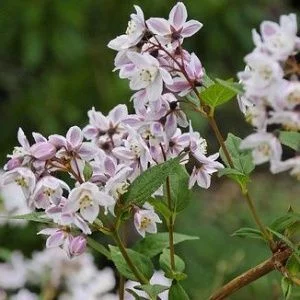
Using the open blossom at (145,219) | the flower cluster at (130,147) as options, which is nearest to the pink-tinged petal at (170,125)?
the flower cluster at (130,147)

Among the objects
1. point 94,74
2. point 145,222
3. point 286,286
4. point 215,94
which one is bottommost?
point 286,286

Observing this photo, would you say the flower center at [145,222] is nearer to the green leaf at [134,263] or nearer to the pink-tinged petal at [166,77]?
the green leaf at [134,263]

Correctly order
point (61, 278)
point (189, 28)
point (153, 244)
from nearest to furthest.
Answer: point (189, 28) → point (153, 244) → point (61, 278)

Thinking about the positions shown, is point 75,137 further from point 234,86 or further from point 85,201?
point 234,86

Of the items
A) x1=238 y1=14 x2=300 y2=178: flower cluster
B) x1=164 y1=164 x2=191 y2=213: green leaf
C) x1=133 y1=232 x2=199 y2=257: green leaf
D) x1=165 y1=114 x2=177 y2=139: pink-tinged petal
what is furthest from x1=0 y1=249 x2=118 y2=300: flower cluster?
x1=238 y1=14 x2=300 y2=178: flower cluster

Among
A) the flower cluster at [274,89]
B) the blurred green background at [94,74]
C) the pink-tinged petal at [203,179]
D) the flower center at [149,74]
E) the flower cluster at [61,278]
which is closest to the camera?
the flower cluster at [274,89]

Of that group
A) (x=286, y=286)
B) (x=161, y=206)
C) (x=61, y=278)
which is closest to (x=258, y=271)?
(x=286, y=286)

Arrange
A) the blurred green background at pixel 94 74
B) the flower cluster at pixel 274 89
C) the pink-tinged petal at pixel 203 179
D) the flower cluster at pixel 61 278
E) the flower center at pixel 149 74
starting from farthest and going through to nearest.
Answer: the blurred green background at pixel 94 74 → the flower cluster at pixel 61 278 → the pink-tinged petal at pixel 203 179 → the flower center at pixel 149 74 → the flower cluster at pixel 274 89

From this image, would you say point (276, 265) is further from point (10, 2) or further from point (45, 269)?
point (10, 2)
